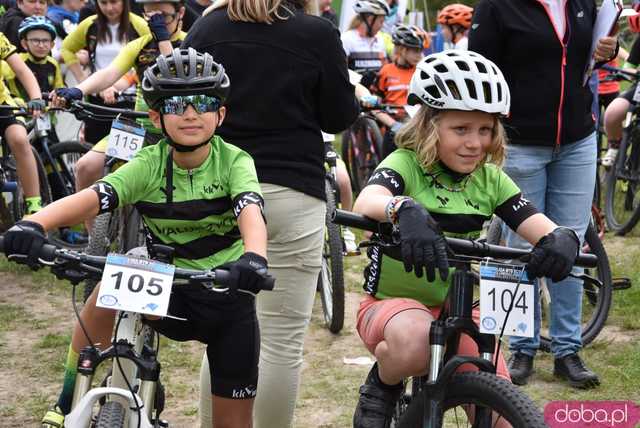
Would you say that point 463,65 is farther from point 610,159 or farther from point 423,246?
point 610,159

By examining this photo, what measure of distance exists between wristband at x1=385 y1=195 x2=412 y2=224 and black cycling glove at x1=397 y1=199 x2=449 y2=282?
0.12 meters

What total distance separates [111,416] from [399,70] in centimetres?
800

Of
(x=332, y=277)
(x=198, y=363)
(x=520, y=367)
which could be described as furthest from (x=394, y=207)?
(x=332, y=277)

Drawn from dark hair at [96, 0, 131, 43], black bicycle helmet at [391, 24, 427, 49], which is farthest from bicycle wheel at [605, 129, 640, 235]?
dark hair at [96, 0, 131, 43]

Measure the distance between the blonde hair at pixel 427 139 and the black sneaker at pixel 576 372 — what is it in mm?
2261

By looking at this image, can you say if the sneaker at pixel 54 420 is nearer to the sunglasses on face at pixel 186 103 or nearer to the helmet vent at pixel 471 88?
the sunglasses on face at pixel 186 103

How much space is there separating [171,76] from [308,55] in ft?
1.87

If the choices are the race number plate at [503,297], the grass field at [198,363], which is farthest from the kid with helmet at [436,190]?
the grass field at [198,363]

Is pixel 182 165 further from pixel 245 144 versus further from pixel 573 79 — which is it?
pixel 573 79

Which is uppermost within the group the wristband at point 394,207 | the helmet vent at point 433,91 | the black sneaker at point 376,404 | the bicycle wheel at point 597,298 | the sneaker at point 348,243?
the helmet vent at point 433,91

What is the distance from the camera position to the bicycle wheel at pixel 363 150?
1109 cm

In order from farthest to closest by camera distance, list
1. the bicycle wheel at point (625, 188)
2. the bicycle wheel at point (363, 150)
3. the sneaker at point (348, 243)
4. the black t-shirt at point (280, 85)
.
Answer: the bicycle wheel at point (363, 150), the bicycle wheel at point (625, 188), the sneaker at point (348, 243), the black t-shirt at point (280, 85)

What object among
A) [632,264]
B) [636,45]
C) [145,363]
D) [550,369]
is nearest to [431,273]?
[145,363]

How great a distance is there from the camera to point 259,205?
3.60 meters
